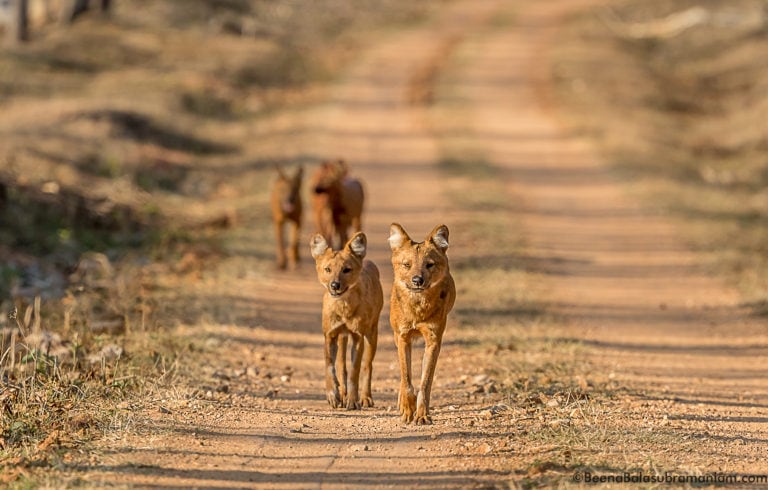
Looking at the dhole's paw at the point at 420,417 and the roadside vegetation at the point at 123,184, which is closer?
the dhole's paw at the point at 420,417

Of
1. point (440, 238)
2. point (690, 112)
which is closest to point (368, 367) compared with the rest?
point (440, 238)

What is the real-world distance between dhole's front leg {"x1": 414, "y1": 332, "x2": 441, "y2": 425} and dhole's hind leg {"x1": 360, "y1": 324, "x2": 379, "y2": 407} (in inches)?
21.3

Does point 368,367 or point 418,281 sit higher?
point 418,281

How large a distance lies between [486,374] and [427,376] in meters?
1.72

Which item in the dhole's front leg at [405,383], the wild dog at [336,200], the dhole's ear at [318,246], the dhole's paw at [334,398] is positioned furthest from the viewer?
the wild dog at [336,200]

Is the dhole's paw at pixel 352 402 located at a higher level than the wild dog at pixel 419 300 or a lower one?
lower

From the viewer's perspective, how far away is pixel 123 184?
17172 mm

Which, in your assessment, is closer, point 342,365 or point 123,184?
point 342,365

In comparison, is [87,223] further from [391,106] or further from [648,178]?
[391,106]

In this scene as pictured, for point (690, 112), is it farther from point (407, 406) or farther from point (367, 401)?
point (407, 406)

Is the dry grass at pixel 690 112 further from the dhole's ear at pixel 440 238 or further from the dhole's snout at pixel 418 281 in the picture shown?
the dhole's snout at pixel 418 281

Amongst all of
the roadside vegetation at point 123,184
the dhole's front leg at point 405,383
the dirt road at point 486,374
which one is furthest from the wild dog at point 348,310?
the roadside vegetation at point 123,184

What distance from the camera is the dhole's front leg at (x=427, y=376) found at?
7.62 metres

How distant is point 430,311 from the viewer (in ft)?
24.8
